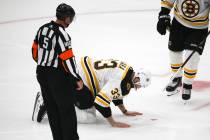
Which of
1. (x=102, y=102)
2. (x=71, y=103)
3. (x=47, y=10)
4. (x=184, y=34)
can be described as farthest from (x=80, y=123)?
(x=47, y=10)

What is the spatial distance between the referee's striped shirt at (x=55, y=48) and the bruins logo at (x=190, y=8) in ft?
4.90

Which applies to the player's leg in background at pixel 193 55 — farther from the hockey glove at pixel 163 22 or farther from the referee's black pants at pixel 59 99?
the referee's black pants at pixel 59 99

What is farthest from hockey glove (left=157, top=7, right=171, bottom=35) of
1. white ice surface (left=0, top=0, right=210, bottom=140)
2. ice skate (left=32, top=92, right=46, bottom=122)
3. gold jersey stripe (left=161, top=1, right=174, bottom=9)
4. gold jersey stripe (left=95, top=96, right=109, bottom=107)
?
ice skate (left=32, top=92, right=46, bottom=122)

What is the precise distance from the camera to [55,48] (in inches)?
107

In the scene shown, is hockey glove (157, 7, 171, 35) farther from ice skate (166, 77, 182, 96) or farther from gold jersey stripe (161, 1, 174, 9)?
ice skate (166, 77, 182, 96)

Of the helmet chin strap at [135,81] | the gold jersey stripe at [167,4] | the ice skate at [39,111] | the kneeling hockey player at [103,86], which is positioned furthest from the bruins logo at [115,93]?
the gold jersey stripe at [167,4]

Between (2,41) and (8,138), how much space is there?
3.00 m

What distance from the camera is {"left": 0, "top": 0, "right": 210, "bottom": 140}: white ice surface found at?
353 centimetres

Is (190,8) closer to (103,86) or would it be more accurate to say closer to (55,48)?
(103,86)

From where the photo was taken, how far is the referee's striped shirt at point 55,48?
106 inches

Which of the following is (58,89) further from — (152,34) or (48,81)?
(152,34)

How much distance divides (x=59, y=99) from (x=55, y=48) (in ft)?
1.00

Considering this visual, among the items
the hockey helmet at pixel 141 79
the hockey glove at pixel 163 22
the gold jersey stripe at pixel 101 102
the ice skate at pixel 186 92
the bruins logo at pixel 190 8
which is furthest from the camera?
the hockey glove at pixel 163 22

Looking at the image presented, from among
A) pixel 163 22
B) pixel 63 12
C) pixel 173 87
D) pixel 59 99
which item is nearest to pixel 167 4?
pixel 163 22
